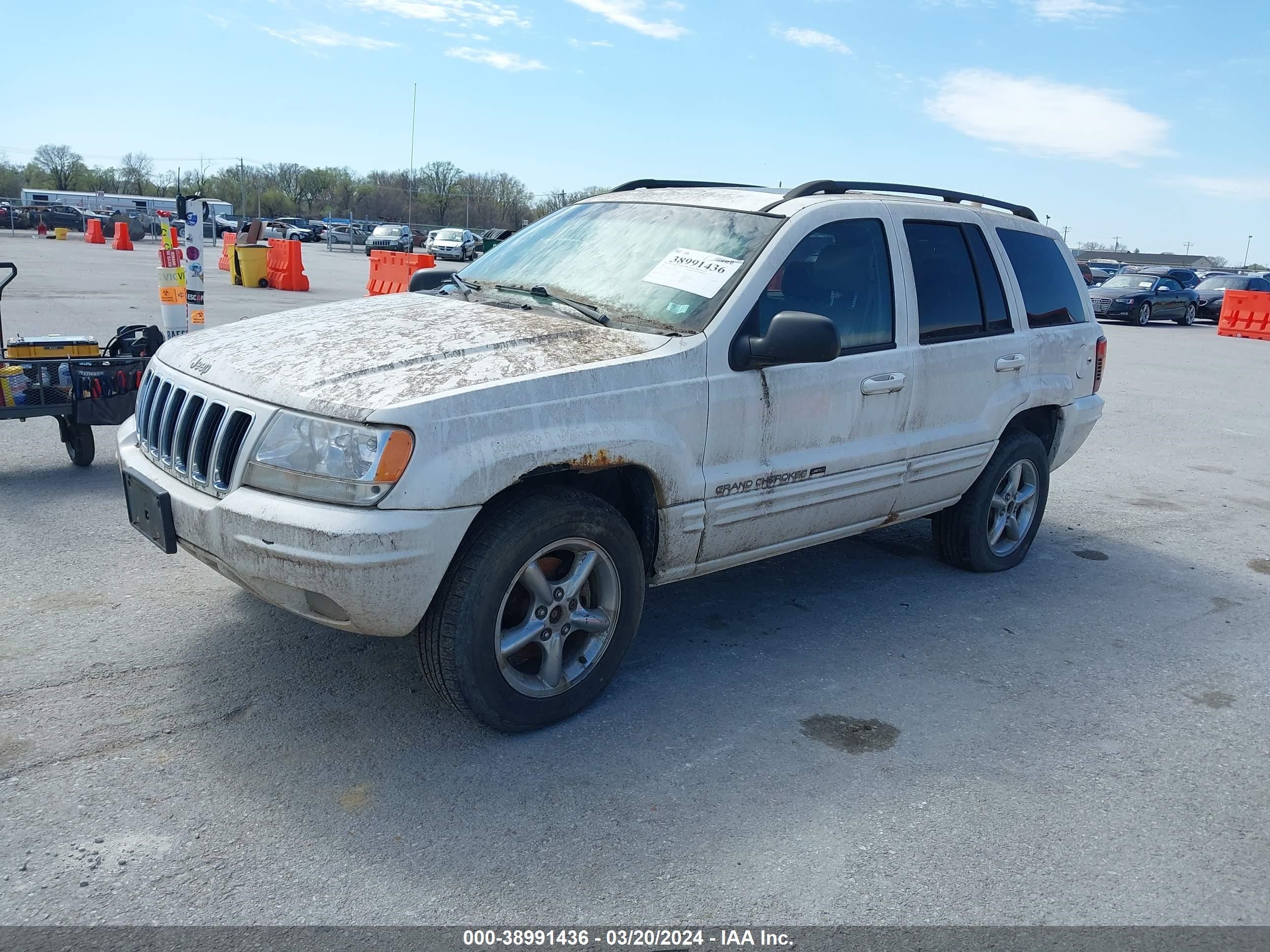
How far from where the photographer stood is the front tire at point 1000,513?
5484 millimetres

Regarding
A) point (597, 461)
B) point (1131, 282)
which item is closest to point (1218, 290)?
point (1131, 282)

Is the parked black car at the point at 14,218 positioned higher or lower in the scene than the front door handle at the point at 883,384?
higher

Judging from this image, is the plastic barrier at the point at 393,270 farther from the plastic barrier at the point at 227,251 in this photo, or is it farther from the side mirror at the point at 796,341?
the side mirror at the point at 796,341

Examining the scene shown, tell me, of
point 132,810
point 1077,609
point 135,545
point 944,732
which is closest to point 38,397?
point 135,545

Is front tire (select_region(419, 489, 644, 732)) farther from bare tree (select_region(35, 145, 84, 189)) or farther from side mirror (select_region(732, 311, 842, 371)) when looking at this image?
bare tree (select_region(35, 145, 84, 189))

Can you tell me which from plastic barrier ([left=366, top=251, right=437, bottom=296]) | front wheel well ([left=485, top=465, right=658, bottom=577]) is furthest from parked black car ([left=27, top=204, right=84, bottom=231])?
front wheel well ([left=485, top=465, right=658, bottom=577])

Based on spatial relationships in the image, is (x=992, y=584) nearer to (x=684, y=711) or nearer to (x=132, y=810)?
(x=684, y=711)

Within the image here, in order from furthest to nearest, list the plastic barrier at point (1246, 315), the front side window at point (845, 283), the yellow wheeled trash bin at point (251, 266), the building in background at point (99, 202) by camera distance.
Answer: the building in background at point (99, 202), the plastic barrier at point (1246, 315), the yellow wheeled trash bin at point (251, 266), the front side window at point (845, 283)

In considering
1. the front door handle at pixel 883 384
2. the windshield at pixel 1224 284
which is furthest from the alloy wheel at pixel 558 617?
the windshield at pixel 1224 284

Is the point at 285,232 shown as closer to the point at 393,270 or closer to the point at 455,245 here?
the point at 455,245

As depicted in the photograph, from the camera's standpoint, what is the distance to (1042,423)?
5.92 m

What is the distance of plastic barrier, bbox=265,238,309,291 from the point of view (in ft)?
70.4

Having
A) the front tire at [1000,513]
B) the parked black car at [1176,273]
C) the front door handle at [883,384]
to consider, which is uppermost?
the parked black car at [1176,273]

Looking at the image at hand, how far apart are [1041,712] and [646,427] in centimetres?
194
